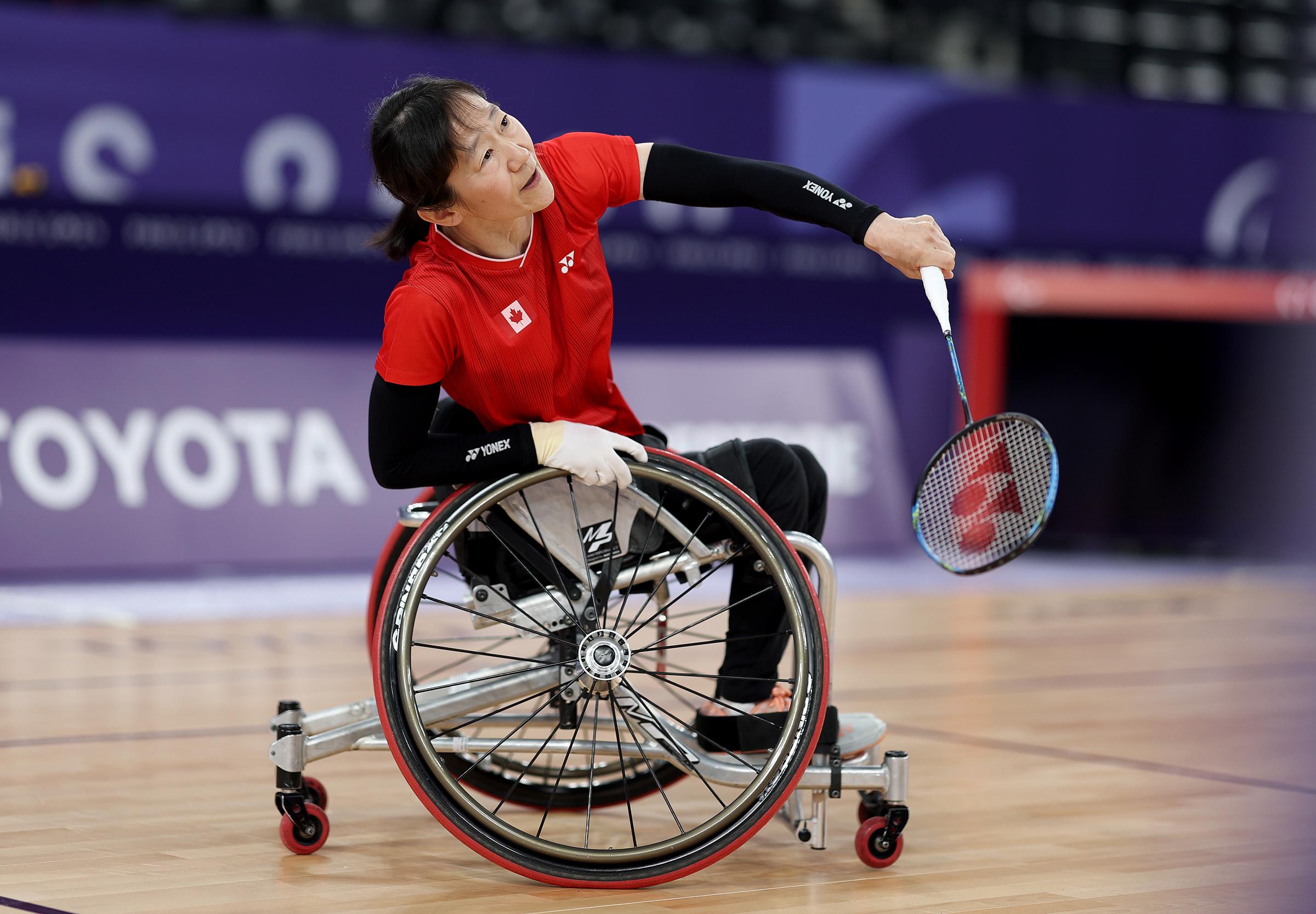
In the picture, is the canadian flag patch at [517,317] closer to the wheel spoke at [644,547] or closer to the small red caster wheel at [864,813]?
the wheel spoke at [644,547]

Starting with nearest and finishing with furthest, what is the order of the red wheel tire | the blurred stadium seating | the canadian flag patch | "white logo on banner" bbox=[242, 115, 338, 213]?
Answer: the canadian flag patch → the red wheel tire → "white logo on banner" bbox=[242, 115, 338, 213] → the blurred stadium seating

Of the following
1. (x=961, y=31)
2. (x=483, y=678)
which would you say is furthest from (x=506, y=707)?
(x=961, y=31)

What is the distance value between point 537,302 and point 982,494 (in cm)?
76

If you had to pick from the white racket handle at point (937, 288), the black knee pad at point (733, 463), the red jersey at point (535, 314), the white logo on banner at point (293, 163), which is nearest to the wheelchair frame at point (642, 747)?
the black knee pad at point (733, 463)

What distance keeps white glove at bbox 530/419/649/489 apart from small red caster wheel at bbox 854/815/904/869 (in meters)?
A: 0.68

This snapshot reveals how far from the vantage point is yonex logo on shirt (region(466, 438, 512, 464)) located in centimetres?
245

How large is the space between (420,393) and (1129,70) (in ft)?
36.8

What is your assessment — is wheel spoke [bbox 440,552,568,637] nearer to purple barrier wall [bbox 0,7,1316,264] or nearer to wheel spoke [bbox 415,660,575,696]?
wheel spoke [bbox 415,660,575,696]

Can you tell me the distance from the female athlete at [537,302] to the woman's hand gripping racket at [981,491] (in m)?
0.20

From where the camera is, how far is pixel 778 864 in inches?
105

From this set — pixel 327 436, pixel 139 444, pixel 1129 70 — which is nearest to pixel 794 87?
pixel 327 436

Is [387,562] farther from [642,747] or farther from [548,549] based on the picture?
[642,747]

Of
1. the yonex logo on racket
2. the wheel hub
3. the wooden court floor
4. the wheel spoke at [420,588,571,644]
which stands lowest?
the wooden court floor

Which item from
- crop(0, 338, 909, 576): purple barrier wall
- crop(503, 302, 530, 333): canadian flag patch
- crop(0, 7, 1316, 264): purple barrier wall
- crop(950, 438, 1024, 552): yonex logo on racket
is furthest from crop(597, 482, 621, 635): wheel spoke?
crop(0, 338, 909, 576): purple barrier wall
